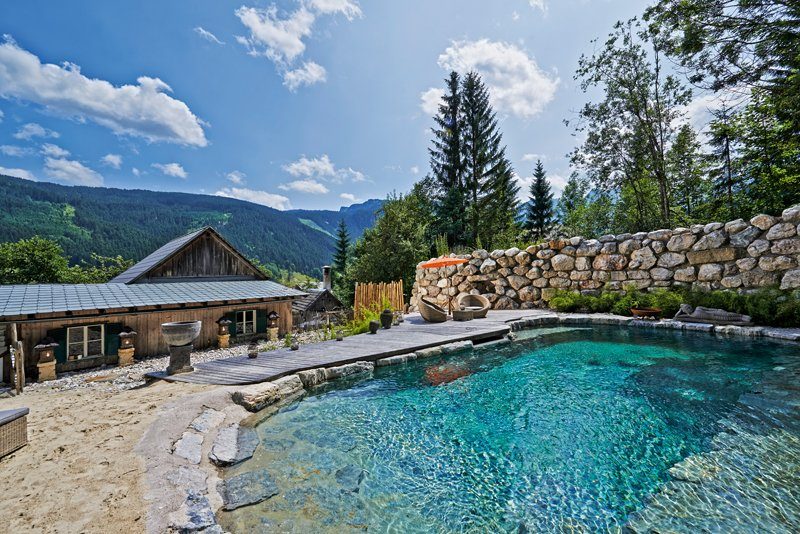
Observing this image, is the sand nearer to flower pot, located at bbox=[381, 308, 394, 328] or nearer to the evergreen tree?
flower pot, located at bbox=[381, 308, 394, 328]

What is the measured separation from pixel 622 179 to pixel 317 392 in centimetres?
1528

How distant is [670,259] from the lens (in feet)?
30.6

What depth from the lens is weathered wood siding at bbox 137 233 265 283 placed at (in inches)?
492

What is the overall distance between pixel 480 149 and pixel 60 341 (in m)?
21.3

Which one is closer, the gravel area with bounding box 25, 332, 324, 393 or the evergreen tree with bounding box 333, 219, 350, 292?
the gravel area with bounding box 25, 332, 324, 393

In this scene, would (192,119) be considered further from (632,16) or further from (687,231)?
(687,231)

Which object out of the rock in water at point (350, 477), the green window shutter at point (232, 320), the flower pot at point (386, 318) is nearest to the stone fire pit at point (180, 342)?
the rock in water at point (350, 477)

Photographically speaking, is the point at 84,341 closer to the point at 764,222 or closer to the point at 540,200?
the point at 764,222

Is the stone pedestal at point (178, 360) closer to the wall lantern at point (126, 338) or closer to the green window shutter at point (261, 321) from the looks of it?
the wall lantern at point (126, 338)

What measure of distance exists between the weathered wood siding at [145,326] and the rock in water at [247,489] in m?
A: 8.87

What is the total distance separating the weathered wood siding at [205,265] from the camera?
1251 centimetres

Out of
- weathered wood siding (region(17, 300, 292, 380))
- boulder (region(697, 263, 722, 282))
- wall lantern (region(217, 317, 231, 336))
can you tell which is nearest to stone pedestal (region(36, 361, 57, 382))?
weathered wood siding (region(17, 300, 292, 380))

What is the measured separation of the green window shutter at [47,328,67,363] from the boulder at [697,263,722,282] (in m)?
16.5

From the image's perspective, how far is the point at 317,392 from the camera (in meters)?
4.70
